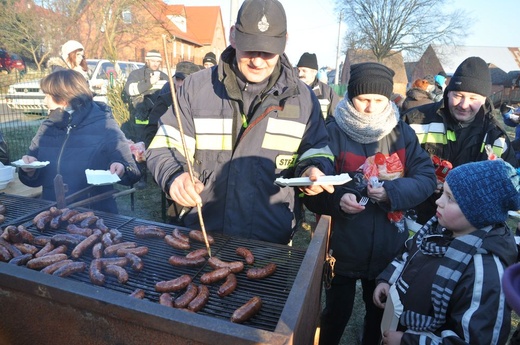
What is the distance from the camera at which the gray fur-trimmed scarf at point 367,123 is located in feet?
8.72

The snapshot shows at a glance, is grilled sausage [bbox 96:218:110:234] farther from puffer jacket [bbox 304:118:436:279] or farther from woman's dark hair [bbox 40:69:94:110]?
woman's dark hair [bbox 40:69:94:110]

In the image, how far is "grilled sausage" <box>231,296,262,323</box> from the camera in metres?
1.61

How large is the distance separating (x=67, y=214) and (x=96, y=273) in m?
0.87

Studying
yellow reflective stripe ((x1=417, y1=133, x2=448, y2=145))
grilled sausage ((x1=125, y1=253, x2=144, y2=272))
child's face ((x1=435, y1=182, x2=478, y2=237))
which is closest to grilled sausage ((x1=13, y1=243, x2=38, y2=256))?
grilled sausage ((x1=125, y1=253, x2=144, y2=272))

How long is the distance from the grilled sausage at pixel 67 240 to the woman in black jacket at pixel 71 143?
1283mm

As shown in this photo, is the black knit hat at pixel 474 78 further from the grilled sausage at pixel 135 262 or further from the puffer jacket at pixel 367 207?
the grilled sausage at pixel 135 262

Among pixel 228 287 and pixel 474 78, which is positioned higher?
pixel 474 78

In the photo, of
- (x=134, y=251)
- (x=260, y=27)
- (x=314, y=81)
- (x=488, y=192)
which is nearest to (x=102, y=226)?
(x=134, y=251)

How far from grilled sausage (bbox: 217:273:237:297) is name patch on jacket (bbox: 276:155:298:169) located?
867 millimetres

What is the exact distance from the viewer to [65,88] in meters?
3.58

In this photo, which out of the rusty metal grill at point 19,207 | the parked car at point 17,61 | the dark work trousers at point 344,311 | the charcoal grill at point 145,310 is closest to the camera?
the charcoal grill at point 145,310

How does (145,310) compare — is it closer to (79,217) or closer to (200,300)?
(200,300)

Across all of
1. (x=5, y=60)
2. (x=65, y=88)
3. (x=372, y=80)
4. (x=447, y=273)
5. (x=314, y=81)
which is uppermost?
(x=5, y=60)

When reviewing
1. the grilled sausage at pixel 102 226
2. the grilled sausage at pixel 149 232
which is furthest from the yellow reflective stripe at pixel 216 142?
the grilled sausage at pixel 102 226
